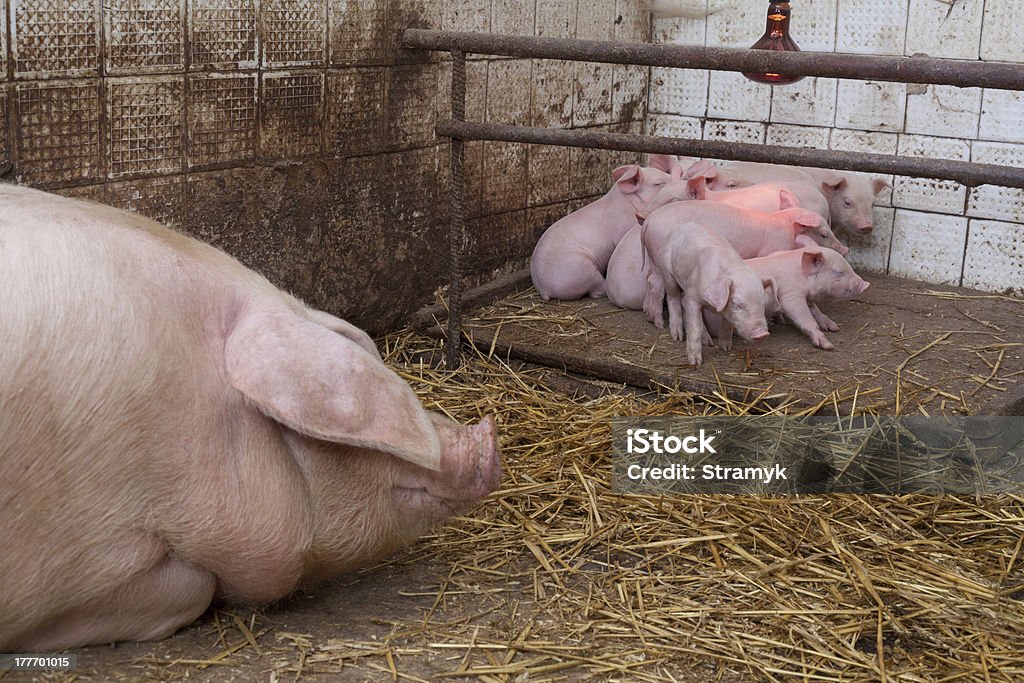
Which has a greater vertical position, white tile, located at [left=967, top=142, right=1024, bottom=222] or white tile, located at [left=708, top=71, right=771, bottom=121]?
white tile, located at [left=708, top=71, right=771, bottom=121]

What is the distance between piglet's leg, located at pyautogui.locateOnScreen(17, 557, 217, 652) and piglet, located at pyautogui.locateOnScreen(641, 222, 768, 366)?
2.31m

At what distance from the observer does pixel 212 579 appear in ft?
7.66

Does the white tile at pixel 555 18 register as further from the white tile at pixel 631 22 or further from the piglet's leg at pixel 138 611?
the piglet's leg at pixel 138 611

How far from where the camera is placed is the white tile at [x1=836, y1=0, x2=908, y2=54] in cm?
561

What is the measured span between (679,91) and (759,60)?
2821mm

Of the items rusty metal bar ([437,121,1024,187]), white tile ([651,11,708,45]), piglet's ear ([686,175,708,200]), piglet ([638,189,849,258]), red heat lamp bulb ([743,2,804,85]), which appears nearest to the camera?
rusty metal bar ([437,121,1024,187])

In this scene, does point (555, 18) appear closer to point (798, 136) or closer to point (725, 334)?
point (798, 136)

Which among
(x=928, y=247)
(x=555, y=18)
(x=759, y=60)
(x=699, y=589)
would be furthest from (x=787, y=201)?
(x=699, y=589)

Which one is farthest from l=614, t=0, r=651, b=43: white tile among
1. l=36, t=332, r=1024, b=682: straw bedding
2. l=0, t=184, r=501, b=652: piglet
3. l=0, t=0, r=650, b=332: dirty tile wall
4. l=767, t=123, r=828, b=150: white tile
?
l=0, t=184, r=501, b=652: piglet

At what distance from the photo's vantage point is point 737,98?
6.06 meters

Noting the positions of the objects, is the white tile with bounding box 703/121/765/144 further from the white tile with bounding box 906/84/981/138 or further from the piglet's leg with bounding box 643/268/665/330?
the piglet's leg with bounding box 643/268/665/330

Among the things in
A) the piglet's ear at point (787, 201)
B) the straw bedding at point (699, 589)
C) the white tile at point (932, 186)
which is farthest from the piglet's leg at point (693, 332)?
the white tile at point (932, 186)

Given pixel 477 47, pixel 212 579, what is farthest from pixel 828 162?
pixel 212 579

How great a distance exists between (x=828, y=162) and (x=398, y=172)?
175 centimetres
